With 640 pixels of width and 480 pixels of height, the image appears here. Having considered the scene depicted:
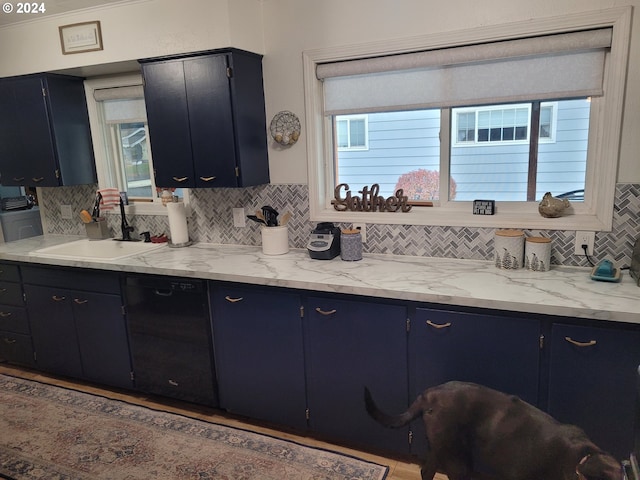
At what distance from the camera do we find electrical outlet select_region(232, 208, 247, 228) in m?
3.22

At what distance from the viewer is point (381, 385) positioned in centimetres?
232

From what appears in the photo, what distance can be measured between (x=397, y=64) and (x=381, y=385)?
5.63 ft

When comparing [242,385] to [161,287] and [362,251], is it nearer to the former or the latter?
[161,287]

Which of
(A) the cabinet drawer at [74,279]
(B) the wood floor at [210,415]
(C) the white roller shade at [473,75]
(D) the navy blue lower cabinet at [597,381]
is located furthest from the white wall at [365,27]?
(B) the wood floor at [210,415]

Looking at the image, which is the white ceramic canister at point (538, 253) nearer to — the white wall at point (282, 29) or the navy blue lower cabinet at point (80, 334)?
the white wall at point (282, 29)

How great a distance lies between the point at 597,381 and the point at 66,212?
388 centimetres

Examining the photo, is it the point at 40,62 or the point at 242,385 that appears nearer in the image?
the point at 242,385

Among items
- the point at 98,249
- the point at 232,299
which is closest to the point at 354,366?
the point at 232,299

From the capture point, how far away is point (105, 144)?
3.68 metres

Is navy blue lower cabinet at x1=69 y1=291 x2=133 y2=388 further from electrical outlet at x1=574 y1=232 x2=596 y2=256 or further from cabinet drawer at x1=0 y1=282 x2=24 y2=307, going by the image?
electrical outlet at x1=574 y1=232 x2=596 y2=256

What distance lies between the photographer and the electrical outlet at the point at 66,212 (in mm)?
3891

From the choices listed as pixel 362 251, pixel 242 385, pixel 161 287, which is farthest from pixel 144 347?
pixel 362 251

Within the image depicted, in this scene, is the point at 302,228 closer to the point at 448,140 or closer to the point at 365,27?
the point at 448,140

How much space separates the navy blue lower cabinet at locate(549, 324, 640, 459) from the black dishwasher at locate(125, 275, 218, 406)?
71.4 inches
